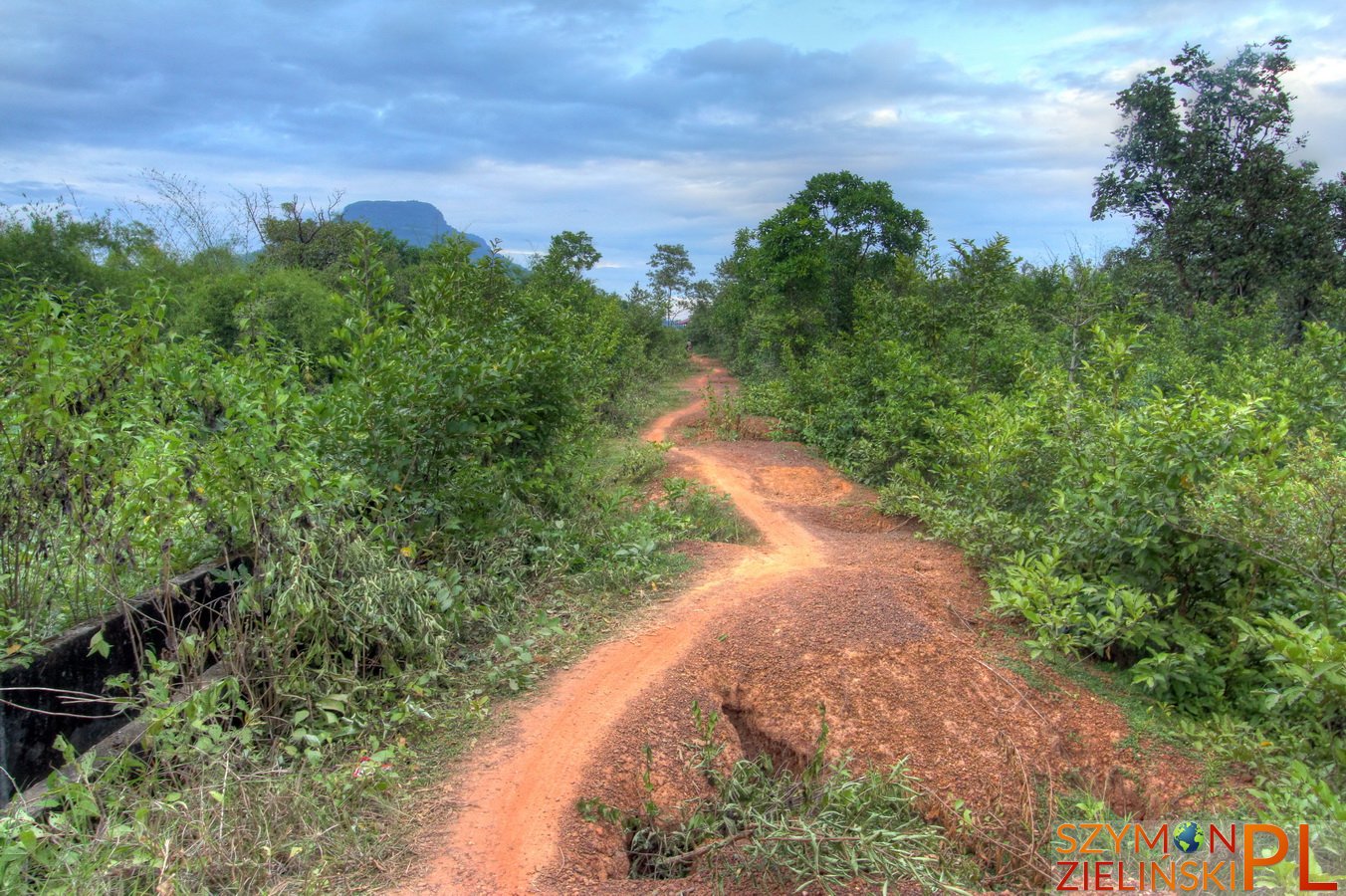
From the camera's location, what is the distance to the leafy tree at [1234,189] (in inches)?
577

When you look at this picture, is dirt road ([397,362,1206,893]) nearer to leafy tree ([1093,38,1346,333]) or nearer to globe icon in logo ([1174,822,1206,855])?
globe icon in logo ([1174,822,1206,855])

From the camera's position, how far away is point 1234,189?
1510cm

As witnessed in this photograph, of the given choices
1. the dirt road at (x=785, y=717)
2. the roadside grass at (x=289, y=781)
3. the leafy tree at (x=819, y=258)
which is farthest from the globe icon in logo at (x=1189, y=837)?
the leafy tree at (x=819, y=258)

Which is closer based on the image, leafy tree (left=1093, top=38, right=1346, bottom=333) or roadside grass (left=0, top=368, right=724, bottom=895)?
roadside grass (left=0, top=368, right=724, bottom=895)

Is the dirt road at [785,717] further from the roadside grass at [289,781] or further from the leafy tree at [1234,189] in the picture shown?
the leafy tree at [1234,189]

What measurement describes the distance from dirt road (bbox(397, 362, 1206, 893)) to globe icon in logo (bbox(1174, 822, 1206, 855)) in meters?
0.50

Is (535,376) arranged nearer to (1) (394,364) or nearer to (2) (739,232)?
(1) (394,364)

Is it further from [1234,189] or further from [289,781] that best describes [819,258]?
[289,781]

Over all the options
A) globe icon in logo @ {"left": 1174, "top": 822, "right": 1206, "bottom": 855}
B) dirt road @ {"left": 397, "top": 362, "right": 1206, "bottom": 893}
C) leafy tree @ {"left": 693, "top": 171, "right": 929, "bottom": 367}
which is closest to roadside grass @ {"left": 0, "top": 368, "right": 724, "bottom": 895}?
dirt road @ {"left": 397, "top": 362, "right": 1206, "bottom": 893}

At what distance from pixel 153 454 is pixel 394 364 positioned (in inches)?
54.5

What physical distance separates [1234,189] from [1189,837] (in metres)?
16.1

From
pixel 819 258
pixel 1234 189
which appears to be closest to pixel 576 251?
pixel 819 258

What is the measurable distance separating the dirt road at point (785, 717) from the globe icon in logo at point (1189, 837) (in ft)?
1.66

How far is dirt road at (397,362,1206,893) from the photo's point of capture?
3.18 m
